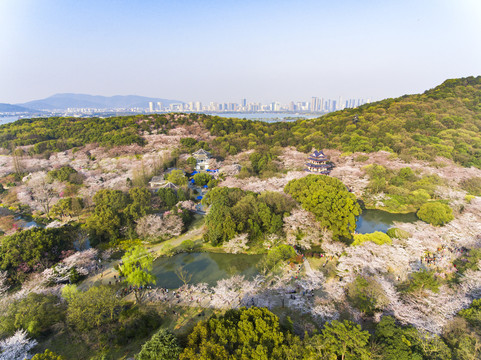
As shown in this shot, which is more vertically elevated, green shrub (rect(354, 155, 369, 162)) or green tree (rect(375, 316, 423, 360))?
green shrub (rect(354, 155, 369, 162))

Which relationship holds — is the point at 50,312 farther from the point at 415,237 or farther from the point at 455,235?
the point at 455,235

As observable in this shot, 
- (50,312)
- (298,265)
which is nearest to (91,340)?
(50,312)

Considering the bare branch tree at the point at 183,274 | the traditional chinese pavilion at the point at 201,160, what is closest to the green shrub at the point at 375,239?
the bare branch tree at the point at 183,274

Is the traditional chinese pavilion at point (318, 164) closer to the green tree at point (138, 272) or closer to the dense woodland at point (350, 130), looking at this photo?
the dense woodland at point (350, 130)

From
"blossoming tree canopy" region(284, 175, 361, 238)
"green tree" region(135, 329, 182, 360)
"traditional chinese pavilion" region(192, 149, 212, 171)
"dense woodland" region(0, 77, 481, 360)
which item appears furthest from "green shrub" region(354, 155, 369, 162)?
"green tree" region(135, 329, 182, 360)

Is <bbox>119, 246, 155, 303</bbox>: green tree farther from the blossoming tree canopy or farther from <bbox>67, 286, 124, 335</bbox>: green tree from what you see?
the blossoming tree canopy
